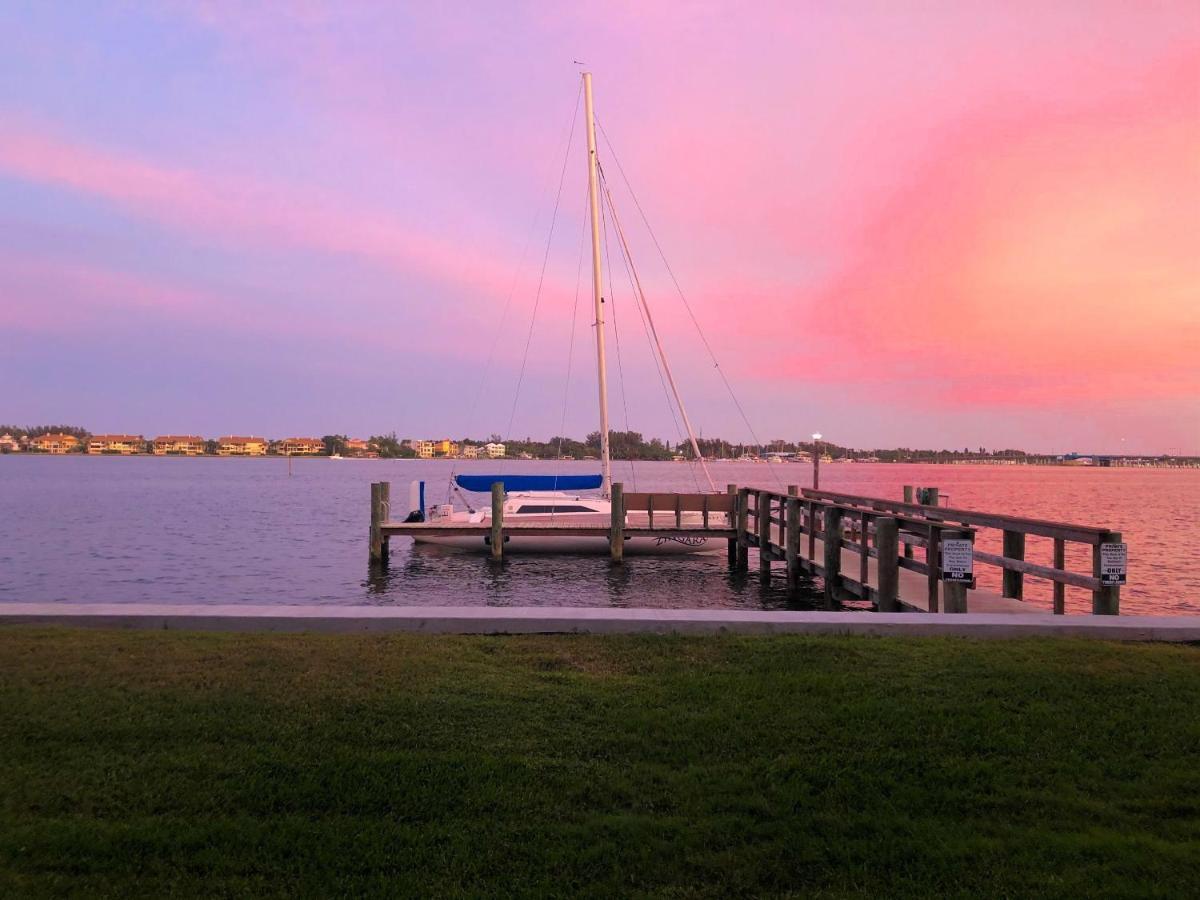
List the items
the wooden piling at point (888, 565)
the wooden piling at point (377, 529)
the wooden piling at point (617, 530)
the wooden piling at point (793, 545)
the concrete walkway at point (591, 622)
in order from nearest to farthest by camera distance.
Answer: the concrete walkway at point (591, 622), the wooden piling at point (888, 565), the wooden piling at point (793, 545), the wooden piling at point (617, 530), the wooden piling at point (377, 529)

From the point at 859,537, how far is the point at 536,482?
1219 centimetres

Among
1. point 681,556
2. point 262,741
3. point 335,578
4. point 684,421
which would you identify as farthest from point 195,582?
point 262,741

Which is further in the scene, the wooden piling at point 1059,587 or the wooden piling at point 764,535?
the wooden piling at point 764,535

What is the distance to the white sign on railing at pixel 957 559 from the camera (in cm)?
1038

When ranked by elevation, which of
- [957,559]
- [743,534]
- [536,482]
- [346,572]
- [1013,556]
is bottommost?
[346,572]

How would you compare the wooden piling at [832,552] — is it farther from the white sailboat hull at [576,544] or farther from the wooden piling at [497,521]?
the wooden piling at [497,521]

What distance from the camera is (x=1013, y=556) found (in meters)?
12.6

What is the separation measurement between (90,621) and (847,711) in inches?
276

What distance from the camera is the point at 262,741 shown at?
503 cm

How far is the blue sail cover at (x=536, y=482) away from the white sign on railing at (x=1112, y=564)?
18862 mm

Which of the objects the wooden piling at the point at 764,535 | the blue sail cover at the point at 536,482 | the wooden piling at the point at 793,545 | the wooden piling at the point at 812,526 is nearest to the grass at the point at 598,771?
the wooden piling at the point at 812,526

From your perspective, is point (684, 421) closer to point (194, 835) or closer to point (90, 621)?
point (90, 621)

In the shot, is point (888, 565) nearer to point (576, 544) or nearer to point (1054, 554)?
point (1054, 554)

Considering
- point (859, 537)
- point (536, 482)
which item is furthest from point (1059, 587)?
point (536, 482)
